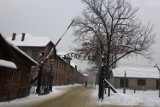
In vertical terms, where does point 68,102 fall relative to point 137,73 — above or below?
below

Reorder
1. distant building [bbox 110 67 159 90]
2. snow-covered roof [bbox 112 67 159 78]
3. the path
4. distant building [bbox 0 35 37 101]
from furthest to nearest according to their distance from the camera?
1. snow-covered roof [bbox 112 67 159 78]
2. distant building [bbox 110 67 159 90]
3. the path
4. distant building [bbox 0 35 37 101]

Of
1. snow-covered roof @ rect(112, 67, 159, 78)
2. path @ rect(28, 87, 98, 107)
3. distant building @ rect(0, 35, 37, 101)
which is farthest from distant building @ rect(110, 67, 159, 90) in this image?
distant building @ rect(0, 35, 37, 101)

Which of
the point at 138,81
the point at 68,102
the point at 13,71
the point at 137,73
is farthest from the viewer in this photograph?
the point at 137,73

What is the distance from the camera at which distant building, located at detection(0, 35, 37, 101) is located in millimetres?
14828

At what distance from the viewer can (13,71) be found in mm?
18703

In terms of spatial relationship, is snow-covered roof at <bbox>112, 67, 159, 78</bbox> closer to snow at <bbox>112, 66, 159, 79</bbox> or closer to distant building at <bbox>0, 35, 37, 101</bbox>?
snow at <bbox>112, 66, 159, 79</bbox>

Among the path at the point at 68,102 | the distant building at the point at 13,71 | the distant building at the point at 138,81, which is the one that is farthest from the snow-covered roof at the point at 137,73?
the distant building at the point at 13,71

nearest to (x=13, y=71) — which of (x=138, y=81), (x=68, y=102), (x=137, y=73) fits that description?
(x=68, y=102)

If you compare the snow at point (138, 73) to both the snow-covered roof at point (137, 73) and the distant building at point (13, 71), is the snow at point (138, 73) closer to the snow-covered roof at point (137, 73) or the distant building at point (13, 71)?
the snow-covered roof at point (137, 73)

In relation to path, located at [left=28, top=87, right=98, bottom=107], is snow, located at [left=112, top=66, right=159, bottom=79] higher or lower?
higher

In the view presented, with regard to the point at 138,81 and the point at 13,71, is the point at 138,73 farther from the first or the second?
the point at 13,71

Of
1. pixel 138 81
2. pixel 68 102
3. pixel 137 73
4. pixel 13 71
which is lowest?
pixel 68 102

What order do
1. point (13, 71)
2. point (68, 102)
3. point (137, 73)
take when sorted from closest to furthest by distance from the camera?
point (13, 71)
point (68, 102)
point (137, 73)

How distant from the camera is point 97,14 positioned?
31016 millimetres
